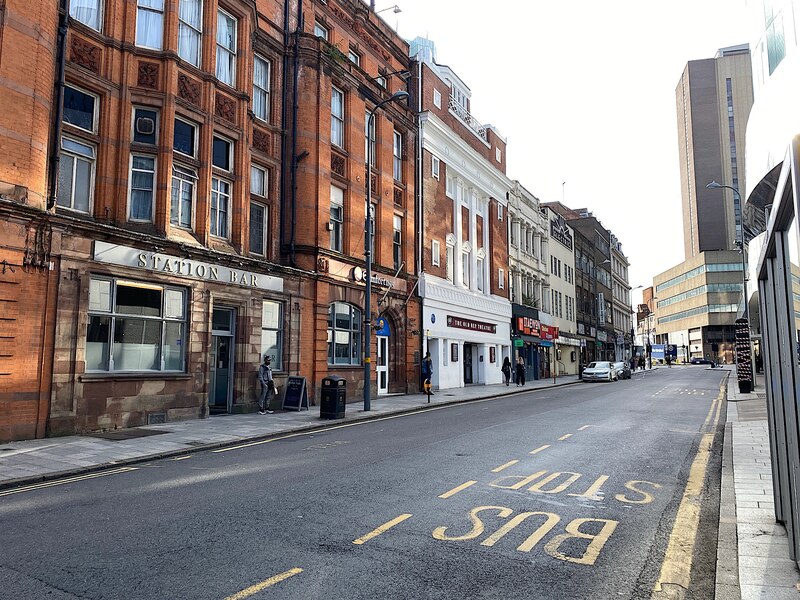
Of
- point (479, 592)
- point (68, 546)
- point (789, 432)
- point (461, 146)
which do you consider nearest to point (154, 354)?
point (68, 546)

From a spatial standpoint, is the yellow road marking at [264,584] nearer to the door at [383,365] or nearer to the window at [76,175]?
the window at [76,175]

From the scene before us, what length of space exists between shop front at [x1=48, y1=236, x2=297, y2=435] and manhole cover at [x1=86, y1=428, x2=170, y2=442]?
32cm

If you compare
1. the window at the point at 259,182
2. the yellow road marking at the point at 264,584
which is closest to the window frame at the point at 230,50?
the window at the point at 259,182

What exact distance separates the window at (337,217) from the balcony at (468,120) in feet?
44.3

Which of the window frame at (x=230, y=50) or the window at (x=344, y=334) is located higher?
the window frame at (x=230, y=50)

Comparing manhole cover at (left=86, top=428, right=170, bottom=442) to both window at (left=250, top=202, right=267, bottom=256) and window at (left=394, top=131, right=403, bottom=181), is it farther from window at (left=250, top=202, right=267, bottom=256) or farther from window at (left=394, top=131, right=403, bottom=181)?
window at (left=394, top=131, right=403, bottom=181)

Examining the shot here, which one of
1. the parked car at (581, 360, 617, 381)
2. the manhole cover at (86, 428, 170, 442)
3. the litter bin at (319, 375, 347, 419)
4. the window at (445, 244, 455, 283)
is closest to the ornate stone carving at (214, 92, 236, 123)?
the litter bin at (319, 375, 347, 419)

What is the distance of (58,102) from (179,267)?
4.88 meters

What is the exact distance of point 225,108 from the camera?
725 inches

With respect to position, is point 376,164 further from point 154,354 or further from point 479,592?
point 479,592

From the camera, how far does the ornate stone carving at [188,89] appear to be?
16.7m

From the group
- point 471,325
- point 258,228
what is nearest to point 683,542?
point 258,228

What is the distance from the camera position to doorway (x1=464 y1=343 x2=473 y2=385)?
35.8 m

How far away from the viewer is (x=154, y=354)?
15461 mm
